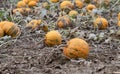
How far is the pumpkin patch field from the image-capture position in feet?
12.7

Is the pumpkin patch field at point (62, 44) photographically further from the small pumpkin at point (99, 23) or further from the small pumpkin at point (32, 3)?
the small pumpkin at point (32, 3)

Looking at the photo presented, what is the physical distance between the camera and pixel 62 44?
171 inches

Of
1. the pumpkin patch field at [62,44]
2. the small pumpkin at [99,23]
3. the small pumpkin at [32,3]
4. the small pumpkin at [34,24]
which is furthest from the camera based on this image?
the small pumpkin at [32,3]

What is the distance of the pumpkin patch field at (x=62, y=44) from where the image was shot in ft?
12.7

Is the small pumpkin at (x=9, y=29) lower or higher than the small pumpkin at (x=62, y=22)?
higher

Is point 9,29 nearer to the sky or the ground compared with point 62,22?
nearer to the sky

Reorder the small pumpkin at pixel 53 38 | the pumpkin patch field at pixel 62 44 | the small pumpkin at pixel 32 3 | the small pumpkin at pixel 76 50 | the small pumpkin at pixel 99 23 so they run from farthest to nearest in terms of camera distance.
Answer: the small pumpkin at pixel 32 3
the small pumpkin at pixel 99 23
the small pumpkin at pixel 53 38
the small pumpkin at pixel 76 50
the pumpkin patch field at pixel 62 44

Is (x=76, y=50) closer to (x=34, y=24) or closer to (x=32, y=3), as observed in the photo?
(x=34, y=24)

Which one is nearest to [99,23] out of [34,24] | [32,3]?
[34,24]

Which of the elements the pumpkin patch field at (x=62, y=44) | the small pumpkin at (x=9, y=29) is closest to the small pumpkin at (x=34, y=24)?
the pumpkin patch field at (x=62, y=44)

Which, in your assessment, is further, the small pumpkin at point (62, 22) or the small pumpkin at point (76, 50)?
the small pumpkin at point (62, 22)

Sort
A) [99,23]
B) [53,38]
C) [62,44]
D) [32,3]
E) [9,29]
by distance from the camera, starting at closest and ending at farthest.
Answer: [62,44] < [53,38] < [9,29] < [99,23] < [32,3]

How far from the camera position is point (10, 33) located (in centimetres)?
502

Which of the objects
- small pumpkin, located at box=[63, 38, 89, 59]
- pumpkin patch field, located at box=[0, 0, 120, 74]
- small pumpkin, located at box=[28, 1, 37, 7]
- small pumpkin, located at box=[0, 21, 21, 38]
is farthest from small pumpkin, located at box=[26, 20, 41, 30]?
small pumpkin, located at box=[28, 1, 37, 7]
